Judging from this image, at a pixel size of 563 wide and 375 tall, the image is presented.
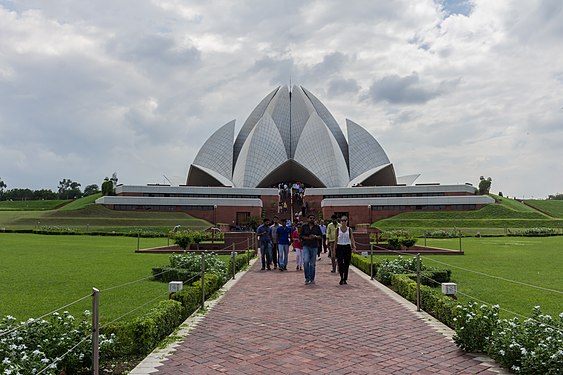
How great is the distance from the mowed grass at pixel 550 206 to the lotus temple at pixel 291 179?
6.54 meters

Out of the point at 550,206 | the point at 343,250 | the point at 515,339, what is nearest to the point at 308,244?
the point at 343,250

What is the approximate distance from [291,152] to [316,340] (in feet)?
144

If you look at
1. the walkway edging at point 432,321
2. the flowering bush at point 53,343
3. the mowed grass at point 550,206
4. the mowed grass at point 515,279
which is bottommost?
the walkway edging at point 432,321

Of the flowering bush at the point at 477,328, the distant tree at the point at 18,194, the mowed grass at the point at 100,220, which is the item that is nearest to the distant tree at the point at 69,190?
the distant tree at the point at 18,194

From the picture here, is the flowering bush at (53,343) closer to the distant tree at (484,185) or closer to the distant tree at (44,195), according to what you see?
the distant tree at (484,185)

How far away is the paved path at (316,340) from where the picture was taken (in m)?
3.53

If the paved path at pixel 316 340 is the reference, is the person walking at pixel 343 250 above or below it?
above

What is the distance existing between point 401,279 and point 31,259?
8473 millimetres

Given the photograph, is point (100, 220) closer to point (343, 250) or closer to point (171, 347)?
point (343, 250)

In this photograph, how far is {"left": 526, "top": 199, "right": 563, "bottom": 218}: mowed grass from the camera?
38031mm

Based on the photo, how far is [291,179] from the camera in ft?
158

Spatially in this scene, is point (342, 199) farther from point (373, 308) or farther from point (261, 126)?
point (373, 308)

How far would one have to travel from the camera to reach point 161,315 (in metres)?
4.31

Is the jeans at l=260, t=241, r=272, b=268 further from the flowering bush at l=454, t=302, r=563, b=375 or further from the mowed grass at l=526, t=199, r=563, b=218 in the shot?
the mowed grass at l=526, t=199, r=563, b=218
